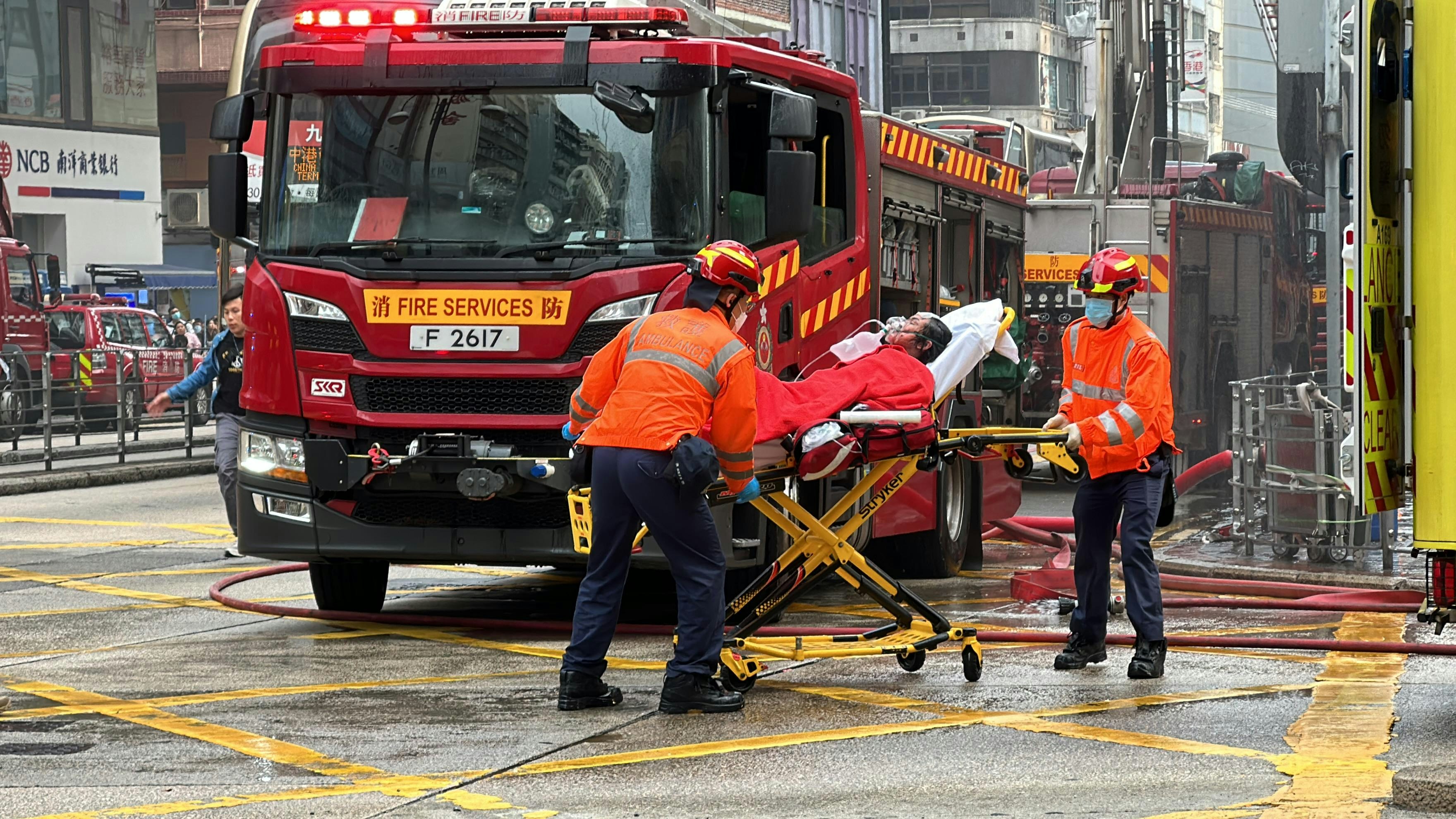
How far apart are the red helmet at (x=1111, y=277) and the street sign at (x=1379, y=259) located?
147 cm

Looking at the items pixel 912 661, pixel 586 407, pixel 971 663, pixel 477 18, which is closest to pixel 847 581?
pixel 912 661

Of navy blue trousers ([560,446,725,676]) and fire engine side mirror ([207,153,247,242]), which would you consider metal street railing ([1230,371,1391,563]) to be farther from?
fire engine side mirror ([207,153,247,242])


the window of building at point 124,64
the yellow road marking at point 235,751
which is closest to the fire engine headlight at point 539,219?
the yellow road marking at point 235,751

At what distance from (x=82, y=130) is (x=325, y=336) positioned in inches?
1466

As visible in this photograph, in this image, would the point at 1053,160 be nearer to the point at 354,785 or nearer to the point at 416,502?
the point at 416,502

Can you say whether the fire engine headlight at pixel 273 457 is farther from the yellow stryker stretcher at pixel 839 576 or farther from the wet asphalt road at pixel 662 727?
the yellow stryker stretcher at pixel 839 576

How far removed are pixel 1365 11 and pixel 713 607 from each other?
322 cm

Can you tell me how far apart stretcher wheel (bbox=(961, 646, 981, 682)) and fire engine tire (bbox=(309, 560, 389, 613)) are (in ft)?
11.7

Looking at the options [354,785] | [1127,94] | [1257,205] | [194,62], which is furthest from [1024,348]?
[194,62]

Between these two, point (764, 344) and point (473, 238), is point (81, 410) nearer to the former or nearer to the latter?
point (473, 238)

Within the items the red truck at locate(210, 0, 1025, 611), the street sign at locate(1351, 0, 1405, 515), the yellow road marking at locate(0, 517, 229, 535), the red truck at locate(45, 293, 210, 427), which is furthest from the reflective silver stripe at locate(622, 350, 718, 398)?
the red truck at locate(45, 293, 210, 427)

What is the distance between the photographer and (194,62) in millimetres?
54312

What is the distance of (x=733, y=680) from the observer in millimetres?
8445

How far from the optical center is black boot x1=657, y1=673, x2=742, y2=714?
8.02m
